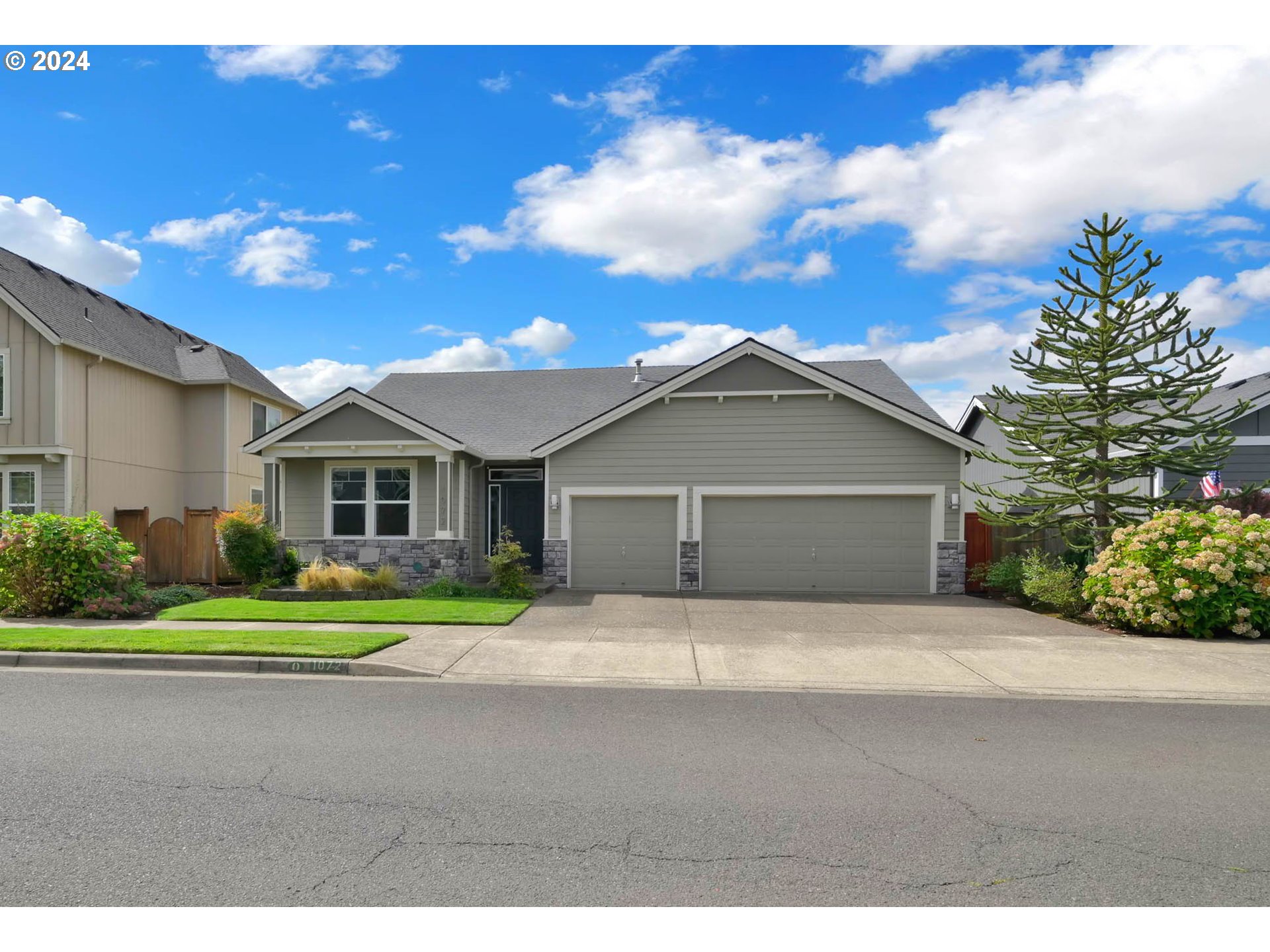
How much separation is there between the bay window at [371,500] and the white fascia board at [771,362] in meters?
3.19

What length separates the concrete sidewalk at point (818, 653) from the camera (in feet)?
27.6

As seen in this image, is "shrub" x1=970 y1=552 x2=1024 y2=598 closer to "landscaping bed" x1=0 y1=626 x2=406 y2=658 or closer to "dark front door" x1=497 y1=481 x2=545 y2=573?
"dark front door" x1=497 y1=481 x2=545 y2=573

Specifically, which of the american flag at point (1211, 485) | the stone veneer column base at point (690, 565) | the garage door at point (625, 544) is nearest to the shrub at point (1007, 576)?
the american flag at point (1211, 485)

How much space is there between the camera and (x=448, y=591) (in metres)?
15.6

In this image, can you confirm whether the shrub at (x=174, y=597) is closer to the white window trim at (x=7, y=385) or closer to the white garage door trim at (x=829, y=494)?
the white window trim at (x=7, y=385)

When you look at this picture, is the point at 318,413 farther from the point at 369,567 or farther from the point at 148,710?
the point at 148,710

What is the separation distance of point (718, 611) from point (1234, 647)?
7.15 m

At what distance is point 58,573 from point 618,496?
33.0ft

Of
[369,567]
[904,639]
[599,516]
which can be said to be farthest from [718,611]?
[369,567]

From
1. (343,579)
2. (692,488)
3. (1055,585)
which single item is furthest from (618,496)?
(1055,585)

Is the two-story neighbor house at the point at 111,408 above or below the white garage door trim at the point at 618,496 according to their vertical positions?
above

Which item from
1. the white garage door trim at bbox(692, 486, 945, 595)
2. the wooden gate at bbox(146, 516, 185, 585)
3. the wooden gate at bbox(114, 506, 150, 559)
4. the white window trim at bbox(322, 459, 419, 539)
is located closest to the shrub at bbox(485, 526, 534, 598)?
the white window trim at bbox(322, 459, 419, 539)

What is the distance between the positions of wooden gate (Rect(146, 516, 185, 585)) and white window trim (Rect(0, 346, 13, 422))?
165 inches

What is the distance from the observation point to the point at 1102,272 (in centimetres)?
1391
